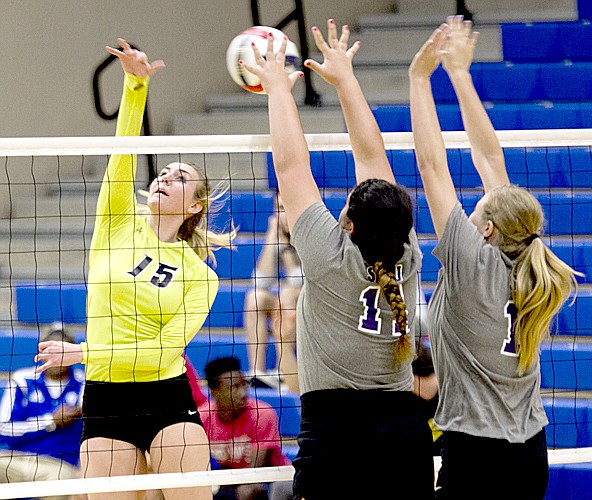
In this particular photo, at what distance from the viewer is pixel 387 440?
2791 millimetres

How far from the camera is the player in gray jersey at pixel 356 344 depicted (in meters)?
2.77

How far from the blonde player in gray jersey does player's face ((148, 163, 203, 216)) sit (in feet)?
3.48

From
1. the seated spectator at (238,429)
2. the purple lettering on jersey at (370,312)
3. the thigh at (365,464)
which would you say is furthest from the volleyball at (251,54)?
the seated spectator at (238,429)

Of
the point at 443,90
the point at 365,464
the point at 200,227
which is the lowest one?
the point at 365,464

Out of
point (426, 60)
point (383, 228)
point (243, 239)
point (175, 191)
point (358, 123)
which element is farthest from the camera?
point (243, 239)

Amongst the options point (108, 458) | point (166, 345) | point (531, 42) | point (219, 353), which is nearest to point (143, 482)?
point (108, 458)

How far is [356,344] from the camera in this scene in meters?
2.80

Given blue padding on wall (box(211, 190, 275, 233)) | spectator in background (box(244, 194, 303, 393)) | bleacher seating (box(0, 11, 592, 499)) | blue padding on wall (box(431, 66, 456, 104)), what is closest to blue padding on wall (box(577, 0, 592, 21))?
bleacher seating (box(0, 11, 592, 499))

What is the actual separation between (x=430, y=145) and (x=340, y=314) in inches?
21.5

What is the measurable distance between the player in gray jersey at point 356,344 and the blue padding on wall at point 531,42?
414 centimetres

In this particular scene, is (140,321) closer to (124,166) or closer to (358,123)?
(124,166)

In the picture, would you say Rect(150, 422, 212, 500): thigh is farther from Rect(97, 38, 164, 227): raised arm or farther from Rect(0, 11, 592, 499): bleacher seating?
Rect(0, 11, 592, 499): bleacher seating

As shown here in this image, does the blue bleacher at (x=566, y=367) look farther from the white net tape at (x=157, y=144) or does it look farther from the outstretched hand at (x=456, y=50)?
the outstretched hand at (x=456, y=50)

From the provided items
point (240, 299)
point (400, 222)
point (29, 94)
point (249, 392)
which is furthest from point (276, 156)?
point (29, 94)
